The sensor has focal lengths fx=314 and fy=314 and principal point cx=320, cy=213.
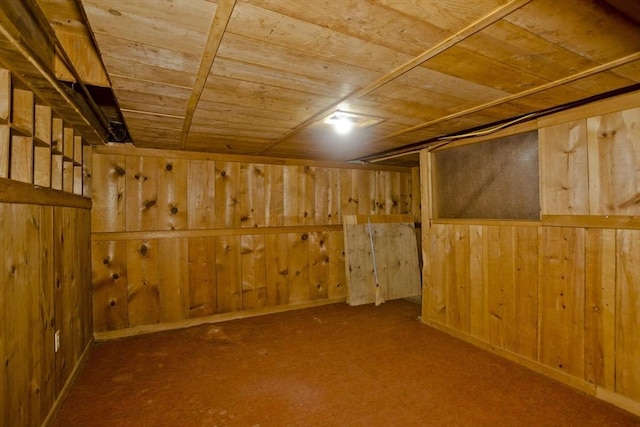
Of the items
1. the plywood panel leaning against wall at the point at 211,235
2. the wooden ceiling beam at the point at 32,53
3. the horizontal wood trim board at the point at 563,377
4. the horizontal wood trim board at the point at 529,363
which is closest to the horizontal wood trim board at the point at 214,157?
the plywood panel leaning against wall at the point at 211,235

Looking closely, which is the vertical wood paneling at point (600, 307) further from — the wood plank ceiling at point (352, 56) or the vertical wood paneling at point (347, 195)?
the vertical wood paneling at point (347, 195)

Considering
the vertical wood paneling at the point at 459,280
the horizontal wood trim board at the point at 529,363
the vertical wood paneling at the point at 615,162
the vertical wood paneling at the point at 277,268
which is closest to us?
the vertical wood paneling at the point at 615,162

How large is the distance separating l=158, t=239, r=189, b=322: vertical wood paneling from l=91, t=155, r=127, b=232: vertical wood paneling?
475 millimetres

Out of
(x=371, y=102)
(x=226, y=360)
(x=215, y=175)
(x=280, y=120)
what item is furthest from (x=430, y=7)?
(x=215, y=175)

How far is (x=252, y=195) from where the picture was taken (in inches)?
147

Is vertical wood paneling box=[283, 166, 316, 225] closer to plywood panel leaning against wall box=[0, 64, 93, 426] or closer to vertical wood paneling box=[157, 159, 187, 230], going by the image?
vertical wood paneling box=[157, 159, 187, 230]

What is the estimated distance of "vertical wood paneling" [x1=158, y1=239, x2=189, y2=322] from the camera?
330 cm

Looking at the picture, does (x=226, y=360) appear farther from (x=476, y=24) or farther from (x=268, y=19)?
(x=476, y=24)

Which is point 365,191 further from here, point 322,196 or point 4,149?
point 4,149

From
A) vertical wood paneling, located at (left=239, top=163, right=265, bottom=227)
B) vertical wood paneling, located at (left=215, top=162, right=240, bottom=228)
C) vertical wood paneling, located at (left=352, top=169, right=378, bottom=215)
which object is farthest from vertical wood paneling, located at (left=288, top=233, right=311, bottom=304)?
vertical wood paneling, located at (left=352, top=169, right=378, bottom=215)

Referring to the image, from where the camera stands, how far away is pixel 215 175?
11.6 ft

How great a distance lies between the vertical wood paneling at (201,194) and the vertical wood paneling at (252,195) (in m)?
0.32

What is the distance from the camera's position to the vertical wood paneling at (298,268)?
394 cm

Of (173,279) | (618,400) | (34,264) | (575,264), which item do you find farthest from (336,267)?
(34,264)
